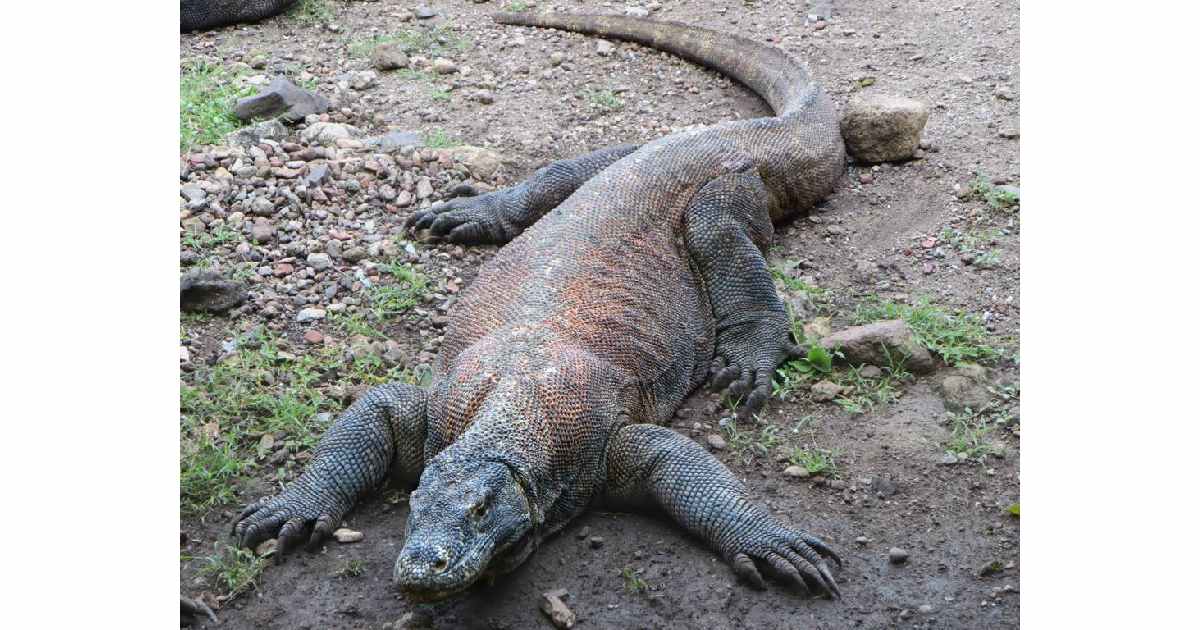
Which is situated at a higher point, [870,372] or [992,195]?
[992,195]

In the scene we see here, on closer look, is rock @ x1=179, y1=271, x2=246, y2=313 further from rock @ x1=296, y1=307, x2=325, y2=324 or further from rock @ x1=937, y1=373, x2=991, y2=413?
A: rock @ x1=937, y1=373, x2=991, y2=413

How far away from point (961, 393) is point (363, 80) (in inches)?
175

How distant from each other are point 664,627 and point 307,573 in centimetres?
114

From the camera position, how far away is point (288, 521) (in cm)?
371

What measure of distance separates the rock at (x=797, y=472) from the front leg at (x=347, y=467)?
1.30 meters

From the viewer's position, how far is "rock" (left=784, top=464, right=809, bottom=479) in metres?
4.07

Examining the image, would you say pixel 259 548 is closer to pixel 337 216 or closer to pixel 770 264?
pixel 337 216

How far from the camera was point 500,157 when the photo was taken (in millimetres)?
6336

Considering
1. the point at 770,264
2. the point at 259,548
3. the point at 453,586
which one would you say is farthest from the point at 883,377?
the point at 259,548

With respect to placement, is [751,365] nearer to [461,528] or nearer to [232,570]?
[461,528]

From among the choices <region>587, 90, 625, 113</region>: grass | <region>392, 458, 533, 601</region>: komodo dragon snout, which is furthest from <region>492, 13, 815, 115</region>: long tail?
<region>392, 458, 533, 601</region>: komodo dragon snout

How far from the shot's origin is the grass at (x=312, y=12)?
823 centimetres

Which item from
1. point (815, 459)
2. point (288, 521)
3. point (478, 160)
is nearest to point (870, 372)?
point (815, 459)

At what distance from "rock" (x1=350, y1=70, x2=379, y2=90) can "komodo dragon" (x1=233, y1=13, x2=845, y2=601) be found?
1.90 meters
